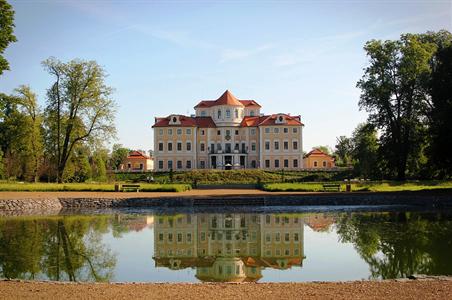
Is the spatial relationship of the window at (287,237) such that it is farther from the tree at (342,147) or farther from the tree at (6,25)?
the tree at (342,147)

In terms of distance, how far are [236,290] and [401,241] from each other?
7574 millimetres

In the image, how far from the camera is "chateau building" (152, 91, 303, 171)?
5778cm

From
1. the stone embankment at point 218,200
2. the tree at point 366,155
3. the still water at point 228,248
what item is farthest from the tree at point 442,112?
the tree at point 366,155

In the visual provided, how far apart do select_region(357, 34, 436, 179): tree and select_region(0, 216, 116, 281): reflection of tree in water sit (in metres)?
27.6

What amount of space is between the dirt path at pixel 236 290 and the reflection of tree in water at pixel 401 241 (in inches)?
82.1

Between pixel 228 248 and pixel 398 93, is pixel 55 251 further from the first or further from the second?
pixel 398 93

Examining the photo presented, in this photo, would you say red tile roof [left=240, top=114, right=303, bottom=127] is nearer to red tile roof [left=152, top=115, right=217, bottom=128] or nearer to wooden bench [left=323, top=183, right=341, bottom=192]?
red tile roof [left=152, top=115, right=217, bottom=128]

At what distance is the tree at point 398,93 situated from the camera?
122 ft

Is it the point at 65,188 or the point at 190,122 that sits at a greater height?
the point at 190,122

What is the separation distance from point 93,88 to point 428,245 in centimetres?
3336

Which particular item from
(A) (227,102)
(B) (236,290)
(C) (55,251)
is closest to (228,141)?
(A) (227,102)

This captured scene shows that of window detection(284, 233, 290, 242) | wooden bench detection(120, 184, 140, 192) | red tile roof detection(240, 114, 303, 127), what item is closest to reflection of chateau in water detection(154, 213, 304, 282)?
window detection(284, 233, 290, 242)

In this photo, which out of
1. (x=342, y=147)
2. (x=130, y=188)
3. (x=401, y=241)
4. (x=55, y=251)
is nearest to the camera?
(x=55, y=251)

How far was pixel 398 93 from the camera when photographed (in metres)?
38.9
